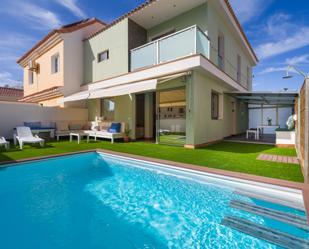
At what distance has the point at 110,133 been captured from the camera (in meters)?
19.6

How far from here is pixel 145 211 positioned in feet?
20.0

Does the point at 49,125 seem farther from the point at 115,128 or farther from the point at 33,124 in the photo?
the point at 115,128

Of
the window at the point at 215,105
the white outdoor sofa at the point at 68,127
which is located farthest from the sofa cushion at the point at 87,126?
the window at the point at 215,105

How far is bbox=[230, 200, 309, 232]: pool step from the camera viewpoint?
16.2 ft

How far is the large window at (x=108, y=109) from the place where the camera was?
76.8ft

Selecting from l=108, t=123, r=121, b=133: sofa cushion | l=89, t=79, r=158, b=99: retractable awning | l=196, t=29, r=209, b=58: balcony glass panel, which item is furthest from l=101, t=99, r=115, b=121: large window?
l=196, t=29, r=209, b=58: balcony glass panel

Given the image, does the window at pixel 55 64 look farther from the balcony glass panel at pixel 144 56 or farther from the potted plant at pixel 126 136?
the potted plant at pixel 126 136

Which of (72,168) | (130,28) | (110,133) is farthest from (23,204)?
(130,28)

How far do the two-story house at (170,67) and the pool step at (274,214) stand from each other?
9.04 m

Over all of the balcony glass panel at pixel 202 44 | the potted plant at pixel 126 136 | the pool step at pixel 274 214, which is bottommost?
the pool step at pixel 274 214

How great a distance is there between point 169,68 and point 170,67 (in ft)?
0.39

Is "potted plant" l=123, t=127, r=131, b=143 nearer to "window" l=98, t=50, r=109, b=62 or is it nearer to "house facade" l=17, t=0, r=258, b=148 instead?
"house facade" l=17, t=0, r=258, b=148

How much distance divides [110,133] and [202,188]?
1382 cm

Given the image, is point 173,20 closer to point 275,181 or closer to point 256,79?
point 275,181
